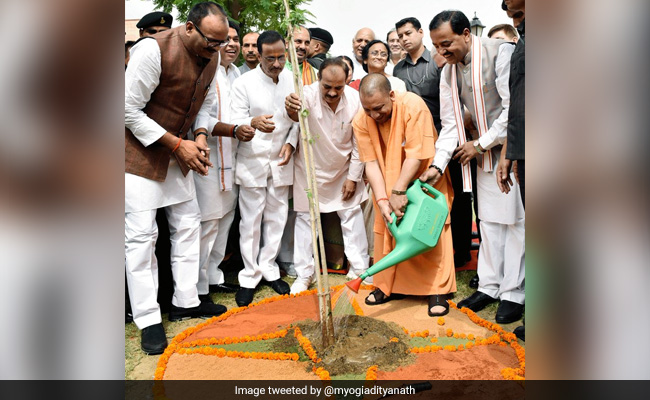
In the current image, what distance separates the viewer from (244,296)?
14.5ft

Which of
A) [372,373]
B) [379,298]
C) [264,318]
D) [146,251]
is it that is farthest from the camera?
[379,298]

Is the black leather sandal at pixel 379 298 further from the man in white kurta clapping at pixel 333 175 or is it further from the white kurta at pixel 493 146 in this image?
the white kurta at pixel 493 146

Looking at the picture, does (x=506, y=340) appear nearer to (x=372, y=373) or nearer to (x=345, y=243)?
(x=372, y=373)

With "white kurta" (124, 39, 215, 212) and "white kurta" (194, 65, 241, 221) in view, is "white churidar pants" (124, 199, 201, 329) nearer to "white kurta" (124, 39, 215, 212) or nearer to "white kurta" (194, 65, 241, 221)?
"white kurta" (124, 39, 215, 212)

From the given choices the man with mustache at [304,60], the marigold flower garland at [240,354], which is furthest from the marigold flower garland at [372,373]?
the man with mustache at [304,60]

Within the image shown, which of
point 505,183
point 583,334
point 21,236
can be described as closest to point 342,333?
point 505,183

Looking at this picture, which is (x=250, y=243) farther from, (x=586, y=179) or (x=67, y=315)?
(x=586, y=179)

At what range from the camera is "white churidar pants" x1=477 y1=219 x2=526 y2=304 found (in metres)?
3.89

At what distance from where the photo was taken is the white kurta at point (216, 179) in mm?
4270

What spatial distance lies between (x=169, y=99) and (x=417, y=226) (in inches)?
80.2

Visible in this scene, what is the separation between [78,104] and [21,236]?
1.20ft

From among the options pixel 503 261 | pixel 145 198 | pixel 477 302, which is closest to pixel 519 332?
pixel 477 302

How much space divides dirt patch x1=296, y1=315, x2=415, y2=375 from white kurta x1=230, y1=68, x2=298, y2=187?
1.56 m

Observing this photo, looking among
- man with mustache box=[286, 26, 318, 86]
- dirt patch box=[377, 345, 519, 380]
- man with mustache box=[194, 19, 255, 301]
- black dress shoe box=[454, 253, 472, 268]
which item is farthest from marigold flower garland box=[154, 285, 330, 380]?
man with mustache box=[286, 26, 318, 86]
